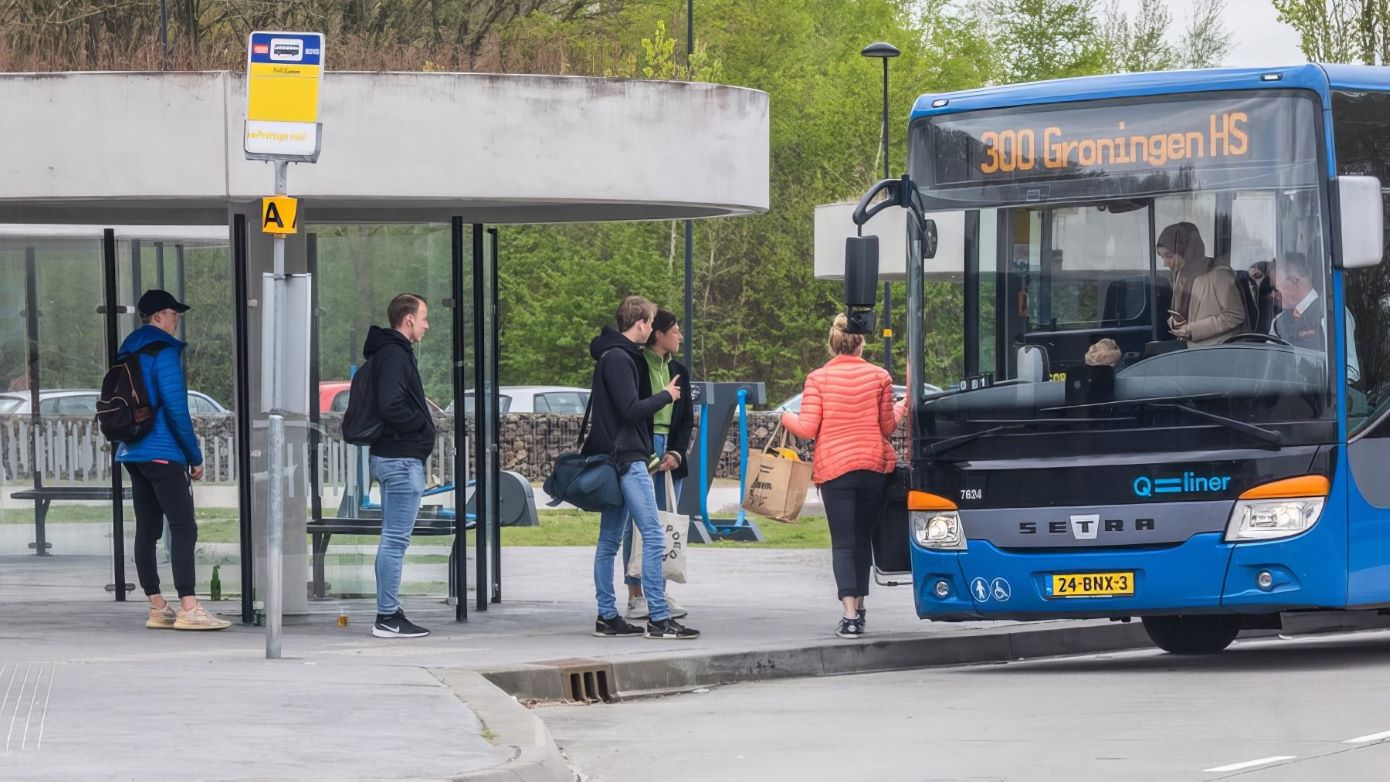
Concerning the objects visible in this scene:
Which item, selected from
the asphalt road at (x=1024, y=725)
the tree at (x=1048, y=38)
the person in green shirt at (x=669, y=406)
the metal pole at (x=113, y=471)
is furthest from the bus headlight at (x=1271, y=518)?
the tree at (x=1048, y=38)

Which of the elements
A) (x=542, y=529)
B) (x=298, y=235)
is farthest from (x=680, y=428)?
(x=542, y=529)

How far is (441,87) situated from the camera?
12.9 metres

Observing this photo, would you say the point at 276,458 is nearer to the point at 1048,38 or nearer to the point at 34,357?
the point at 34,357

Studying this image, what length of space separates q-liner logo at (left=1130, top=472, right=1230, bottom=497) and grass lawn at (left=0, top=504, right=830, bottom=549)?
4.78 metres

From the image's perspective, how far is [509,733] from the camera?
30.0 feet

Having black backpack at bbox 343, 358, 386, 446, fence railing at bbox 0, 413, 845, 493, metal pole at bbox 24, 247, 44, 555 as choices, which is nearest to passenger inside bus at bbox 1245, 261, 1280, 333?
black backpack at bbox 343, 358, 386, 446

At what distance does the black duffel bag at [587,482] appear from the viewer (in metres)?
12.9

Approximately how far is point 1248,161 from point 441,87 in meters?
4.46

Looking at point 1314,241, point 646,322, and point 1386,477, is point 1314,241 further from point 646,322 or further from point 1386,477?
point 646,322

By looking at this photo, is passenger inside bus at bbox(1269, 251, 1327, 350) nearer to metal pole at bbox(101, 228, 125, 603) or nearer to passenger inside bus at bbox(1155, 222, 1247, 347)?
passenger inside bus at bbox(1155, 222, 1247, 347)

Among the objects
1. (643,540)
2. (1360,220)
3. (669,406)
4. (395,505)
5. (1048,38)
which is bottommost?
(643,540)

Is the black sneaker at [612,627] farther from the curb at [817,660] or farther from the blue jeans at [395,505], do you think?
the blue jeans at [395,505]

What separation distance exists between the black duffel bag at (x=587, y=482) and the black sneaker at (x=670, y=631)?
28.8 inches

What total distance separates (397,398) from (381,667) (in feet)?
6.10
